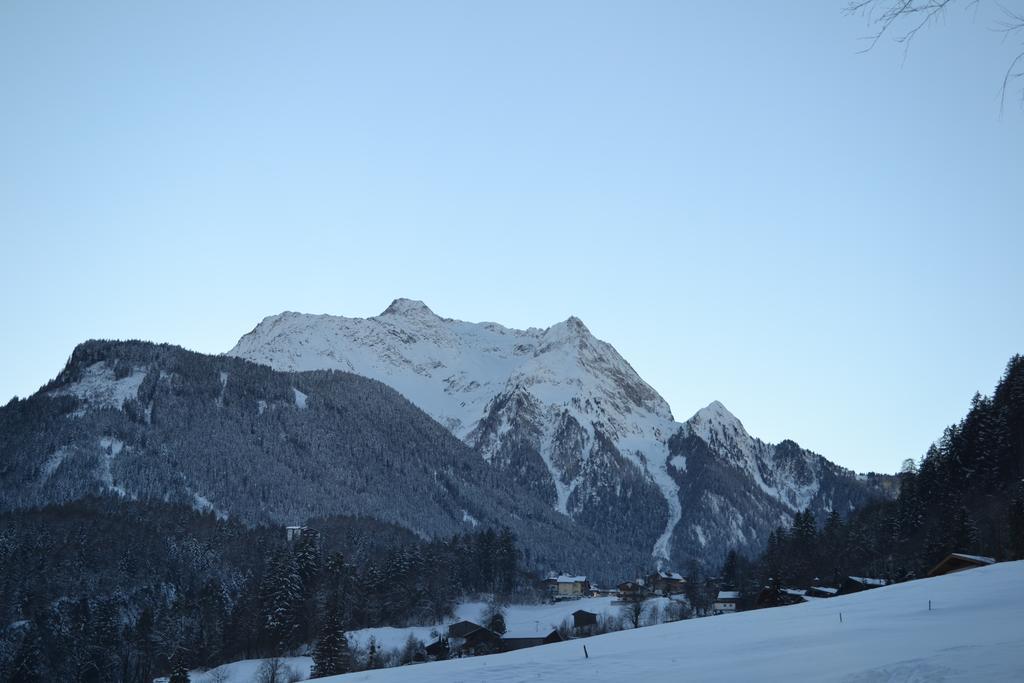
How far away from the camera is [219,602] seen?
10912cm

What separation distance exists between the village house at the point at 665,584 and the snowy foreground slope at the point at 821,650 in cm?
12548

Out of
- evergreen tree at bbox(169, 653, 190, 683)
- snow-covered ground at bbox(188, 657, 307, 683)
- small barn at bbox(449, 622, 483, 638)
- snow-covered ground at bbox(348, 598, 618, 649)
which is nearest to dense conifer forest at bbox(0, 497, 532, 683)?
evergreen tree at bbox(169, 653, 190, 683)

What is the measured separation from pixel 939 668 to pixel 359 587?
106 m

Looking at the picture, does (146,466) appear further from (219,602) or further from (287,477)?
(219,602)

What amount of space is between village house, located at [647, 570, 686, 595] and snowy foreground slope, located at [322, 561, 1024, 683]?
125480mm

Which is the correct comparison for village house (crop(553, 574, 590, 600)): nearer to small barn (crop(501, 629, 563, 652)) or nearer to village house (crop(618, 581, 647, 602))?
village house (crop(618, 581, 647, 602))

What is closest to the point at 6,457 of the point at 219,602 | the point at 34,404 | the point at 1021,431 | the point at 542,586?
the point at 34,404

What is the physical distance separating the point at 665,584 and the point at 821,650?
148619 millimetres

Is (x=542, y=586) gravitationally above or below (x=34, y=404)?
below

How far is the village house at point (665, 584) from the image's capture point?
514 ft

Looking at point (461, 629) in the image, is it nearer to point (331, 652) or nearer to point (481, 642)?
point (481, 642)

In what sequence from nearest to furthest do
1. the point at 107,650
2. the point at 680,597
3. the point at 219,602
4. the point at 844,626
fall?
the point at 844,626 < the point at 107,650 < the point at 219,602 < the point at 680,597

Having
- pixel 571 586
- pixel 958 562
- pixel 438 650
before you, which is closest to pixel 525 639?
pixel 438 650

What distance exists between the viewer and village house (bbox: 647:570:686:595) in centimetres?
15662
